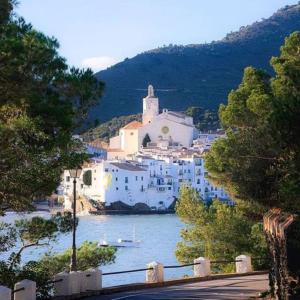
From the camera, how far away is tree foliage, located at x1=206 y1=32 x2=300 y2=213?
1452 centimetres

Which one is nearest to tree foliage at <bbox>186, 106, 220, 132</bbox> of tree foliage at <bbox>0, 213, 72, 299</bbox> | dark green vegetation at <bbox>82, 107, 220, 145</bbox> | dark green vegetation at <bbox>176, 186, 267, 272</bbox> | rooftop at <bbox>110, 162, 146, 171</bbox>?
dark green vegetation at <bbox>82, 107, 220, 145</bbox>

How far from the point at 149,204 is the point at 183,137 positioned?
34.7 meters

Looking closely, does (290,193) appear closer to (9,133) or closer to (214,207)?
(9,133)

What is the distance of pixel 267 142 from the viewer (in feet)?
49.4

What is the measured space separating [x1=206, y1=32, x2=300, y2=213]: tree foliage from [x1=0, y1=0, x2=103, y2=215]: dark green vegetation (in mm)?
4791

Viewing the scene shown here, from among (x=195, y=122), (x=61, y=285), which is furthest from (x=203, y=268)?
(x=195, y=122)

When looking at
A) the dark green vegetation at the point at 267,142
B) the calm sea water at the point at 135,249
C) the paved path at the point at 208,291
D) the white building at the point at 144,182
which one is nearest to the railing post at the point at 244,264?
the paved path at the point at 208,291

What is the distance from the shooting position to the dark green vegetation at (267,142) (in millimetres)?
14265

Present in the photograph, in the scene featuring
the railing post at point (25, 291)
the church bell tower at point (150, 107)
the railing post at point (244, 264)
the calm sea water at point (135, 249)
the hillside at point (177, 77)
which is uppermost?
the hillside at point (177, 77)

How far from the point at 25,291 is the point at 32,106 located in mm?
3495

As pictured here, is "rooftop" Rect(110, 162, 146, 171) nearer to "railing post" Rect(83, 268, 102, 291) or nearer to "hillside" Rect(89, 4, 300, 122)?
"hillside" Rect(89, 4, 300, 122)

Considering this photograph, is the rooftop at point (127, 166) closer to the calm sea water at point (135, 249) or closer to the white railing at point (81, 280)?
the calm sea water at point (135, 249)

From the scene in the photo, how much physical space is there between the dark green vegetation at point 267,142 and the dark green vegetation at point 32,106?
480 cm

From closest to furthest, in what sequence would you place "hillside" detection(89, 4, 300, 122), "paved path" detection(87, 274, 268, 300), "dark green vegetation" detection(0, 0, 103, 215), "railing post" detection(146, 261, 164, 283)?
"dark green vegetation" detection(0, 0, 103, 215)
"paved path" detection(87, 274, 268, 300)
"railing post" detection(146, 261, 164, 283)
"hillside" detection(89, 4, 300, 122)
